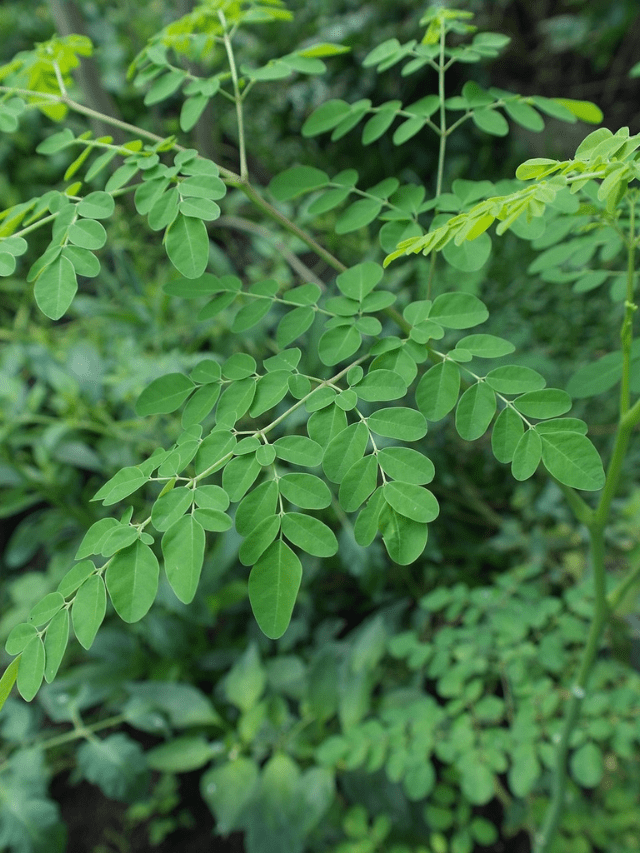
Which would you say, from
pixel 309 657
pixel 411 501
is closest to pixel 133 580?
pixel 411 501

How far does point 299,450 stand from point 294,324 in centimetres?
18

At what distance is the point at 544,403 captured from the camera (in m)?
0.63

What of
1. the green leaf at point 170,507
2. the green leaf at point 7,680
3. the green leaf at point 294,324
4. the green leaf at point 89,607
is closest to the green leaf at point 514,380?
the green leaf at point 294,324

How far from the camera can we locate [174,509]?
0.58 meters

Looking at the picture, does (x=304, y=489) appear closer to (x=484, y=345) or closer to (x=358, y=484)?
(x=358, y=484)

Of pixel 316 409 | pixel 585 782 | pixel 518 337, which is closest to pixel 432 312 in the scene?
pixel 316 409

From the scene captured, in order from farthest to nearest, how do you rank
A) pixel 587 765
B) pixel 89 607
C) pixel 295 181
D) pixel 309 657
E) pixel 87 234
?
1. pixel 309 657
2. pixel 587 765
3. pixel 295 181
4. pixel 87 234
5. pixel 89 607

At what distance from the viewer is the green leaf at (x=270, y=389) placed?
65 cm

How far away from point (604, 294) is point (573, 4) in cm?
→ 194

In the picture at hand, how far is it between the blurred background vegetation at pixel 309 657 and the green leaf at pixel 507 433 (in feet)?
2.05

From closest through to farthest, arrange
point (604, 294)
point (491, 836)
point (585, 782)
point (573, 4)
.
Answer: point (585, 782), point (491, 836), point (604, 294), point (573, 4)

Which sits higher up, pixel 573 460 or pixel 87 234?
pixel 87 234

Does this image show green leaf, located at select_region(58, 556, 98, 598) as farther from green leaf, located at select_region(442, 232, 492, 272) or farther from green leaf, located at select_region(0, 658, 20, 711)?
green leaf, located at select_region(442, 232, 492, 272)

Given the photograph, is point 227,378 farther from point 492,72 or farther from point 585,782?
point 492,72
